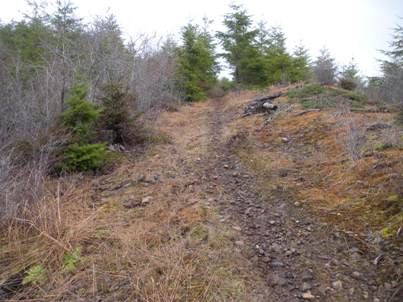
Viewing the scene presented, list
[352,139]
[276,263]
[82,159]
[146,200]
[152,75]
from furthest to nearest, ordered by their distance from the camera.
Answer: [152,75] → [82,159] → [352,139] → [146,200] → [276,263]

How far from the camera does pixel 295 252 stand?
7.56 feet

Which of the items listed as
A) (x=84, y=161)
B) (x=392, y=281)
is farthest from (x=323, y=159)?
(x=84, y=161)

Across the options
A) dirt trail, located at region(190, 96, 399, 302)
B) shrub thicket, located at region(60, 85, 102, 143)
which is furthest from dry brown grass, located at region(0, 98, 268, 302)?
shrub thicket, located at region(60, 85, 102, 143)

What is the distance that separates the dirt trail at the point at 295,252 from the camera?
1.88m

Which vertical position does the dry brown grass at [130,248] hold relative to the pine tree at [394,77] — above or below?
below

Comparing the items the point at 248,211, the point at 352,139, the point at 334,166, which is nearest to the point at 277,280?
the point at 248,211

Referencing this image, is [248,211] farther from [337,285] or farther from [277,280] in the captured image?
[337,285]

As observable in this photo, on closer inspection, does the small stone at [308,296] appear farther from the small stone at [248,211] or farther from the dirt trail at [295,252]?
the small stone at [248,211]

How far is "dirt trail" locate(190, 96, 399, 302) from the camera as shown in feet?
6.18

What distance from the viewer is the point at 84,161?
422 centimetres

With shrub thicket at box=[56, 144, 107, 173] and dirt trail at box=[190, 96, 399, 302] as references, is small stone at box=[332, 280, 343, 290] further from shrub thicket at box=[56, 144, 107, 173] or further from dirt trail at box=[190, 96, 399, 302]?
shrub thicket at box=[56, 144, 107, 173]

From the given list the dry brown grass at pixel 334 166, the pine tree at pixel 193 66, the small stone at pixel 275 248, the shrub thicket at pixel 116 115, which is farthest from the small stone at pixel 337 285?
the pine tree at pixel 193 66

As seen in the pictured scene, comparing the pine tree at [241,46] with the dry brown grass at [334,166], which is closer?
the dry brown grass at [334,166]

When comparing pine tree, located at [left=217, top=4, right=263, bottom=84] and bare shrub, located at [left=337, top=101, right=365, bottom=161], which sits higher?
pine tree, located at [left=217, top=4, right=263, bottom=84]
